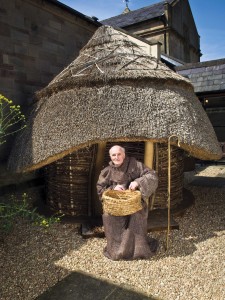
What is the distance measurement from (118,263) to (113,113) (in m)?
2.33

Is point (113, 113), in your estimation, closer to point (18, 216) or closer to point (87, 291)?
point (87, 291)

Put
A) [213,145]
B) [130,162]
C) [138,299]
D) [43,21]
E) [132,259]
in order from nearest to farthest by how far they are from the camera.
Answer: [138,299] < [132,259] < [130,162] < [213,145] < [43,21]

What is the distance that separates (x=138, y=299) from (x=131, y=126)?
2.50 m

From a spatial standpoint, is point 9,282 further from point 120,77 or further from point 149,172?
point 120,77

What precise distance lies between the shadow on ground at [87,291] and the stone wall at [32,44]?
3851 millimetres

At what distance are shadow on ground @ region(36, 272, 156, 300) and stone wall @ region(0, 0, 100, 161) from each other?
3.85 meters

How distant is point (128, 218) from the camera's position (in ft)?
13.4

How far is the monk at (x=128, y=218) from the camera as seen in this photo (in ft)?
13.0

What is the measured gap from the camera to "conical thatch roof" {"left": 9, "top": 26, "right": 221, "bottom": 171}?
14.9 ft

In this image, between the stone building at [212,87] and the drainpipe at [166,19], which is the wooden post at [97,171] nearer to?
the stone building at [212,87]

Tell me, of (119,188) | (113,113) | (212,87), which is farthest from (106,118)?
(212,87)

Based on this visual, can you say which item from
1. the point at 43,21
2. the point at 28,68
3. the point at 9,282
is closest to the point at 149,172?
the point at 9,282

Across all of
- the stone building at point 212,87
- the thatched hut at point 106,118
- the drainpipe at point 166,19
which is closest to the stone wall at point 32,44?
the thatched hut at point 106,118

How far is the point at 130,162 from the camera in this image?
426 centimetres
